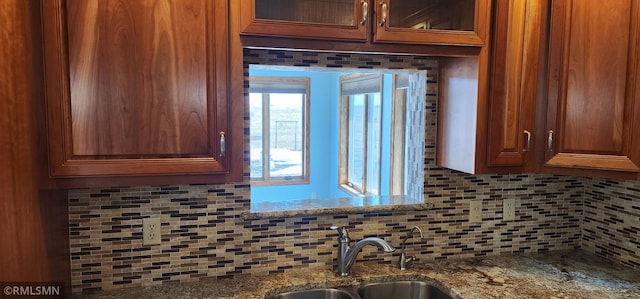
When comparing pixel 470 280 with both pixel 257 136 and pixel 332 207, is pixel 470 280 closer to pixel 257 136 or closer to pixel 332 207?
pixel 332 207

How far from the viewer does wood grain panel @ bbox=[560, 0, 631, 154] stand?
1.50 meters

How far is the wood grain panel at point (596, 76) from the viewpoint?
4.93 ft

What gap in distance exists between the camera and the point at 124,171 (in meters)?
1.31

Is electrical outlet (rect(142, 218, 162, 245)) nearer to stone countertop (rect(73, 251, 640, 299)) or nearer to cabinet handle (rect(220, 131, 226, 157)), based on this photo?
stone countertop (rect(73, 251, 640, 299))

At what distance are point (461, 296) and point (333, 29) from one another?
1085 millimetres

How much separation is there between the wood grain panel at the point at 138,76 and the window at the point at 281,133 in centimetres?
412

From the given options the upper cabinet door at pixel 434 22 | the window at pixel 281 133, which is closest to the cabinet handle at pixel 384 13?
the upper cabinet door at pixel 434 22

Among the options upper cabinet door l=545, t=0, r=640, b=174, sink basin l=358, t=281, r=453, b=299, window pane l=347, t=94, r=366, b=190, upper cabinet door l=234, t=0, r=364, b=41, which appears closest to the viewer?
upper cabinet door l=234, t=0, r=364, b=41

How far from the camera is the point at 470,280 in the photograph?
67.5 inches

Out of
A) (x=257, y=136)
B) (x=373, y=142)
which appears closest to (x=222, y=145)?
(x=373, y=142)

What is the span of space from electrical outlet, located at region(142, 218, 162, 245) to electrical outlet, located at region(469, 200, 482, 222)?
140cm

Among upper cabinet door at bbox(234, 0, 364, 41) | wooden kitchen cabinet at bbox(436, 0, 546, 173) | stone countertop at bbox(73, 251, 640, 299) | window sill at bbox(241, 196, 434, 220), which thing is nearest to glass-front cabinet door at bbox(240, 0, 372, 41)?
upper cabinet door at bbox(234, 0, 364, 41)

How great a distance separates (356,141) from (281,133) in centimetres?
119

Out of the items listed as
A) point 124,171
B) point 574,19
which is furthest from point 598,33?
point 124,171
